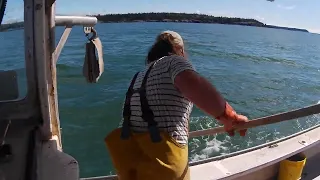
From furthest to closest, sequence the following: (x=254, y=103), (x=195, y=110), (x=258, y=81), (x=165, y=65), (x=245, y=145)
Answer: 1. (x=258, y=81)
2. (x=254, y=103)
3. (x=195, y=110)
4. (x=245, y=145)
5. (x=165, y=65)

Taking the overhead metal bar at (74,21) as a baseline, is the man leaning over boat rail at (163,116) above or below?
below

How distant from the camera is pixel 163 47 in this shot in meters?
1.85

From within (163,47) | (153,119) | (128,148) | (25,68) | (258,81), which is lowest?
(258,81)

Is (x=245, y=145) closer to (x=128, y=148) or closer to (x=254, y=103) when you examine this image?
(x=254, y=103)

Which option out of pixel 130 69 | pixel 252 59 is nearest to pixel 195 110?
pixel 130 69

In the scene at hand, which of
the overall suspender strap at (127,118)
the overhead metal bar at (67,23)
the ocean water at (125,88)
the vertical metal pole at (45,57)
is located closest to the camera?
the vertical metal pole at (45,57)

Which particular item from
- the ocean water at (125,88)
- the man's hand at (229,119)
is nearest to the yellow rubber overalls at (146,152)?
the man's hand at (229,119)

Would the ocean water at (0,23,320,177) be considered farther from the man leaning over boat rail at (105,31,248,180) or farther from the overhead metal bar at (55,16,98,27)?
the man leaning over boat rail at (105,31,248,180)

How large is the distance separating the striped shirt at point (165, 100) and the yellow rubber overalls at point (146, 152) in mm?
27

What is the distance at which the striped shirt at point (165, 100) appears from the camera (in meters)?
1.68

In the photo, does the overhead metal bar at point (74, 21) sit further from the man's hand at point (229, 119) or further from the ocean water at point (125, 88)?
the man's hand at point (229, 119)

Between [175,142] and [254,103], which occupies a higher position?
[175,142]

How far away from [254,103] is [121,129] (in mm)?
10238

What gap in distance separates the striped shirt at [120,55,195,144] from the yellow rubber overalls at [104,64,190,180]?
1.1 inches
